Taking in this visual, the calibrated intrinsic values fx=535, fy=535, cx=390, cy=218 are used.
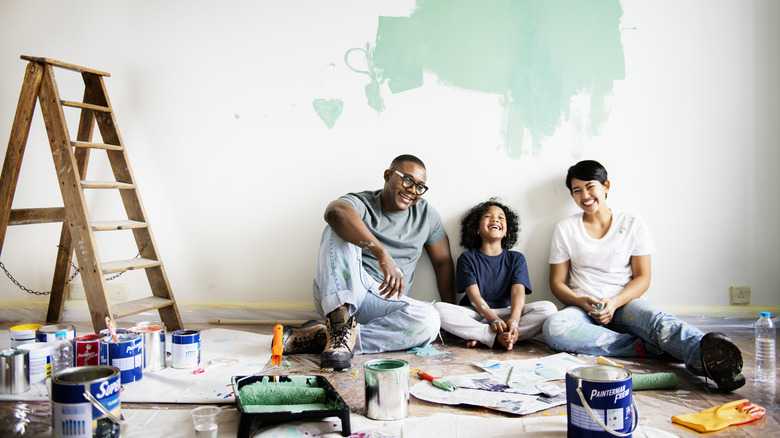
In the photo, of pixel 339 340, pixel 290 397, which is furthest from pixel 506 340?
pixel 290 397

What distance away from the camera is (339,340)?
2.16m

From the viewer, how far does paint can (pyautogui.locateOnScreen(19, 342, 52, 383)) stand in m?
1.80

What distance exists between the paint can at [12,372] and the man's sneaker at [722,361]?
2.31 meters

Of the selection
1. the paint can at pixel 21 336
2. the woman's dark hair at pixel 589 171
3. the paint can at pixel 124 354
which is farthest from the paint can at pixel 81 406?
the woman's dark hair at pixel 589 171

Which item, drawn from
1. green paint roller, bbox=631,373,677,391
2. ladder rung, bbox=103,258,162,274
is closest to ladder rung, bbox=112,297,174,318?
ladder rung, bbox=103,258,162,274

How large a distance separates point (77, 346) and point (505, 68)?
2319mm

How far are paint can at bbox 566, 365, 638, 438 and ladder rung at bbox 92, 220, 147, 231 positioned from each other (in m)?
2.14

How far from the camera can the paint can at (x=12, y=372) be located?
5.66ft

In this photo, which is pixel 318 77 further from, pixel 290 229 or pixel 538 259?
pixel 538 259

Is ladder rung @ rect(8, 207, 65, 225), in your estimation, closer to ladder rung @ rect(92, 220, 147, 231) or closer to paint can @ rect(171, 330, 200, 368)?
ladder rung @ rect(92, 220, 147, 231)

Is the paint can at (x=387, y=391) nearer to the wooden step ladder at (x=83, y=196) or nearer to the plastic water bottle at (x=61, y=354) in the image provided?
the plastic water bottle at (x=61, y=354)

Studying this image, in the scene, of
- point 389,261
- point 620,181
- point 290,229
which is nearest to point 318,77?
point 290,229

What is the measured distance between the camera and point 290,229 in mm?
2986

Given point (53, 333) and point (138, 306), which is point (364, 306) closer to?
point (138, 306)
